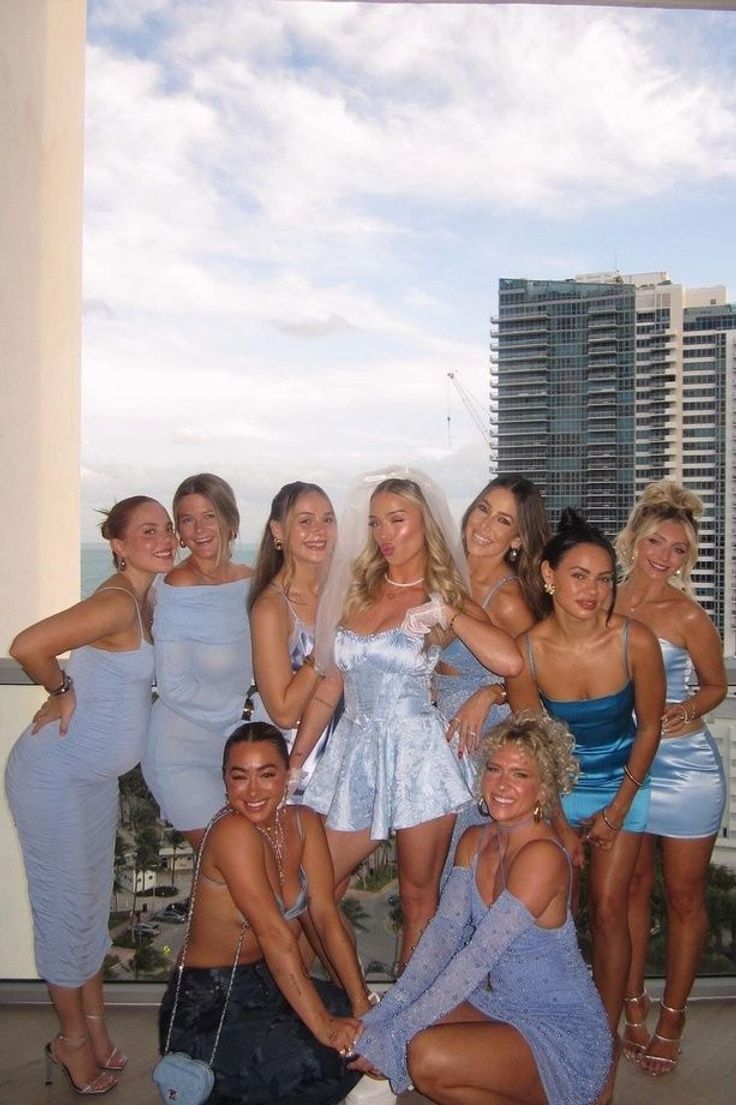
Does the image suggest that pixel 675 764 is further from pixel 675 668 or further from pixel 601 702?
pixel 601 702

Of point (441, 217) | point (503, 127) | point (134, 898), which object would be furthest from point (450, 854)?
point (503, 127)

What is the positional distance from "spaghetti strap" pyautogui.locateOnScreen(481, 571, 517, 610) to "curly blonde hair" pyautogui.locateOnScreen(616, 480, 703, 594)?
13.1 inches

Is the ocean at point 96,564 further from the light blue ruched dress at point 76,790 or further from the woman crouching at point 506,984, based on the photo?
the woman crouching at point 506,984

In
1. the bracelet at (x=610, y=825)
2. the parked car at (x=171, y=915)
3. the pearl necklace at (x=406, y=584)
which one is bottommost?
the parked car at (x=171, y=915)

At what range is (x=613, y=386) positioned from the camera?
44.9 ft

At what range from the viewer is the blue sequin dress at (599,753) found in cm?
234

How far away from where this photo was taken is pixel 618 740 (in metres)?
2.38

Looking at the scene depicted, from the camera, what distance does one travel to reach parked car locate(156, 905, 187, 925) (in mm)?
2854

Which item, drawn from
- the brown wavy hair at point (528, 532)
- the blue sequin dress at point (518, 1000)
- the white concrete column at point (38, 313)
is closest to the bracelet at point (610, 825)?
the blue sequin dress at point (518, 1000)

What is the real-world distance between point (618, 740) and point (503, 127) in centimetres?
2459

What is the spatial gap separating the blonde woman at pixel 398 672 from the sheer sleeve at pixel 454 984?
1.15 feet

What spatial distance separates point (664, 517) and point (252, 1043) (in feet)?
5.30

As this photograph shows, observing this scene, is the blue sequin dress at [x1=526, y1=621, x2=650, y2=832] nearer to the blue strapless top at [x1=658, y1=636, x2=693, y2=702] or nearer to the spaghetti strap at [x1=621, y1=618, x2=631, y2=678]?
the spaghetti strap at [x1=621, y1=618, x2=631, y2=678]

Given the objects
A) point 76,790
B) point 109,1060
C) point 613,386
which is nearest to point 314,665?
point 76,790
